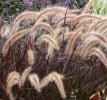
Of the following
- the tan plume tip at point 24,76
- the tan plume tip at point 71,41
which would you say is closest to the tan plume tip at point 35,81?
the tan plume tip at point 24,76

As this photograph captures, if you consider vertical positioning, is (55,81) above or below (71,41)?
below

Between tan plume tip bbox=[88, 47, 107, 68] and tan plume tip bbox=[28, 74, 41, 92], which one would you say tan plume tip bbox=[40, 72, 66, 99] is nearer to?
tan plume tip bbox=[28, 74, 41, 92]

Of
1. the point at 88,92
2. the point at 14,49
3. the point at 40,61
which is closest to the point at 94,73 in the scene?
the point at 88,92

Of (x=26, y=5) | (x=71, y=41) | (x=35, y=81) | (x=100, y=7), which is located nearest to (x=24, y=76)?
(x=35, y=81)

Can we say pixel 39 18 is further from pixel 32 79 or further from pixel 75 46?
pixel 32 79

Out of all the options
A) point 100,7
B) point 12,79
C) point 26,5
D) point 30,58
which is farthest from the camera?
point 26,5

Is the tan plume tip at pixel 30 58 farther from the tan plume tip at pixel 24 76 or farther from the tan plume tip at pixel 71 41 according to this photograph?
the tan plume tip at pixel 71 41

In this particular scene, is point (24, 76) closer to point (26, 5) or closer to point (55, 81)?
point (55, 81)

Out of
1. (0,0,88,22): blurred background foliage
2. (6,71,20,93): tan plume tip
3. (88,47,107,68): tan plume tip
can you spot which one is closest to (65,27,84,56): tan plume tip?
(88,47,107,68): tan plume tip
